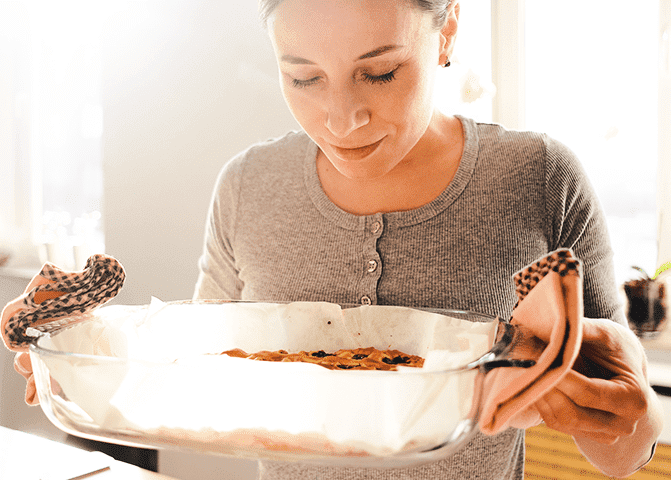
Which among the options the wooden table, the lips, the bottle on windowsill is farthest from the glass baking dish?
the bottle on windowsill

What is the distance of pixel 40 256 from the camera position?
8.86 ft

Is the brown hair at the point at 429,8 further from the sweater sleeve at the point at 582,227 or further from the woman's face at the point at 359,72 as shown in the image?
the sweater sleeve at the point at 582,227

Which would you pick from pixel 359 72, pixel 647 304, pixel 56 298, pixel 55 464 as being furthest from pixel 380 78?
pixel 647 304

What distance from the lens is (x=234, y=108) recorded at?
2121 millimetres

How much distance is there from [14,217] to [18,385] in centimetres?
97

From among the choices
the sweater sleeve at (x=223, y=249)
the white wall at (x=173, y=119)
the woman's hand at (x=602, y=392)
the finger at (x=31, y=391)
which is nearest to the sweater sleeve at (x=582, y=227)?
the woman's hand at (x=602, y=392)

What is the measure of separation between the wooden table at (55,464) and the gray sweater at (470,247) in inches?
12.6

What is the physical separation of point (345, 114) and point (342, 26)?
8 cm

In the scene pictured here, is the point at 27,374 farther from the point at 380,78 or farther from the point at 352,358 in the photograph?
the point at 380,78

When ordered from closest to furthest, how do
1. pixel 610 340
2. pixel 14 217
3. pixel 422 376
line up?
pixel 422 376 < pixel 610 340 < pixel 14 217

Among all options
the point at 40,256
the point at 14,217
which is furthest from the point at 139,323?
the point at 14,217

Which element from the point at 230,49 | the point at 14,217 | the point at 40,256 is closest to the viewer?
the point at 230,49

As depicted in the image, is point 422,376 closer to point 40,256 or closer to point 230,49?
point 230,49

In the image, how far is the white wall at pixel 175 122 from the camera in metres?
2.09
